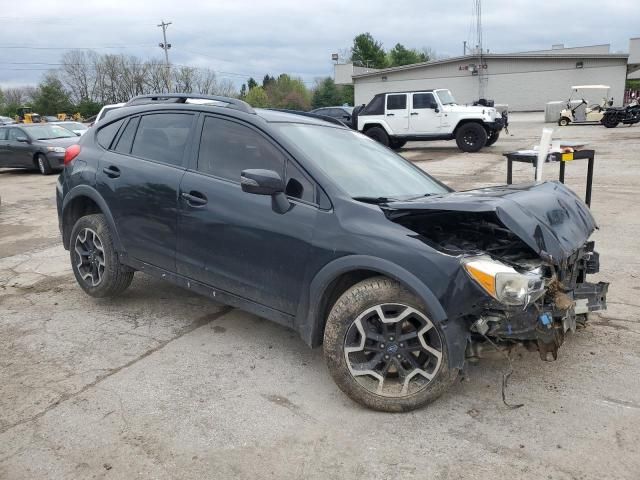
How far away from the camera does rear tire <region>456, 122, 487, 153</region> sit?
58.2 ft

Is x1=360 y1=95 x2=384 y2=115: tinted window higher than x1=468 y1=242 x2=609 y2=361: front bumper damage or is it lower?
higher

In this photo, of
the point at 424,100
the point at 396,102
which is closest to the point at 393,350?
the point at 424,100

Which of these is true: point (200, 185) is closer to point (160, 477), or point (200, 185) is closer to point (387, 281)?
point (387, 281)

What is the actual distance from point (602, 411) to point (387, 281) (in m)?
1.37

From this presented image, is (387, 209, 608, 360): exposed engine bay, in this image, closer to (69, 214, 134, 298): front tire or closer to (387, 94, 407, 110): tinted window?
(69, 214, 134, 298): front tire

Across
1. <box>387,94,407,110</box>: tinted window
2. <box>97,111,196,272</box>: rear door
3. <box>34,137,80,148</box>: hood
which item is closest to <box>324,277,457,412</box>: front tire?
<box>97,111,196,272</box>: rear door

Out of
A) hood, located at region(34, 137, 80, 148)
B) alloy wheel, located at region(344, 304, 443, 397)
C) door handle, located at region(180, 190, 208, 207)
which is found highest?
door handle, located at region(180, 190, 208, 207)

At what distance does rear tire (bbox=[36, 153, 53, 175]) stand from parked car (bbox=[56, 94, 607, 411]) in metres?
12.6

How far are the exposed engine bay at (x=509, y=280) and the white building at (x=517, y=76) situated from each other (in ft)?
148

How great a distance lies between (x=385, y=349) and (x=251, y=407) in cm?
84

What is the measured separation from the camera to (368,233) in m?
3.09

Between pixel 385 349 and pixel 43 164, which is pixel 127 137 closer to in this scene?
pixel 385 349

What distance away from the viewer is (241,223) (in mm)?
3604

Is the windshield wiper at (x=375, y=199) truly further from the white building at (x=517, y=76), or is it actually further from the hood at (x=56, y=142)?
the white building at (x=517, y=76)
